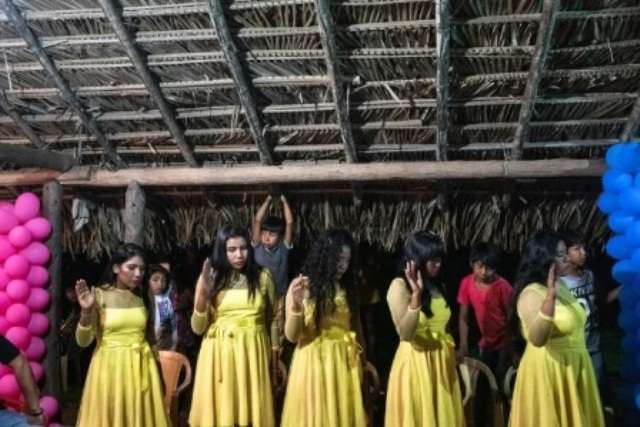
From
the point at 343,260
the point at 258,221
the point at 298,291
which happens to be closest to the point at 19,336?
the point at 258,221

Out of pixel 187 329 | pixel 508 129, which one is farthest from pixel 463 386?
pixel 187 329

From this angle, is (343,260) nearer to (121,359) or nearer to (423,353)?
(423,353)

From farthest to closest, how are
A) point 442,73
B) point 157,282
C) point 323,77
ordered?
point 157,282, point 323,77, point 442,73

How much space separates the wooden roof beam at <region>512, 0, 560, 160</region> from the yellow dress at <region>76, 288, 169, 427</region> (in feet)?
9.27

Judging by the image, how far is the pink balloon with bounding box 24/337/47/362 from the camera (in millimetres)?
4954

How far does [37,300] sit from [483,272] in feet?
10.7

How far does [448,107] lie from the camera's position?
185 inches

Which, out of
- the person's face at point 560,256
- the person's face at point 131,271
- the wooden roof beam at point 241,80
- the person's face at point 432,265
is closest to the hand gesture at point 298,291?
the person's face at point 432,265

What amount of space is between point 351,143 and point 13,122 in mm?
2686

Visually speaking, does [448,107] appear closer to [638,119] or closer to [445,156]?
[445,156]

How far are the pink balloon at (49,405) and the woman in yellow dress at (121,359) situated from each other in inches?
24.1

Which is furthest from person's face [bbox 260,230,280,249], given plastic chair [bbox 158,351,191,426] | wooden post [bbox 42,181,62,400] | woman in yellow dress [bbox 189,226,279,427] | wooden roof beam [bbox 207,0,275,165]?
wooden post [bbox 42,181,62,400]

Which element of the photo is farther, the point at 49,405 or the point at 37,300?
the point at 37,300

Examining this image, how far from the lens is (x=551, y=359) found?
12.1 feet
